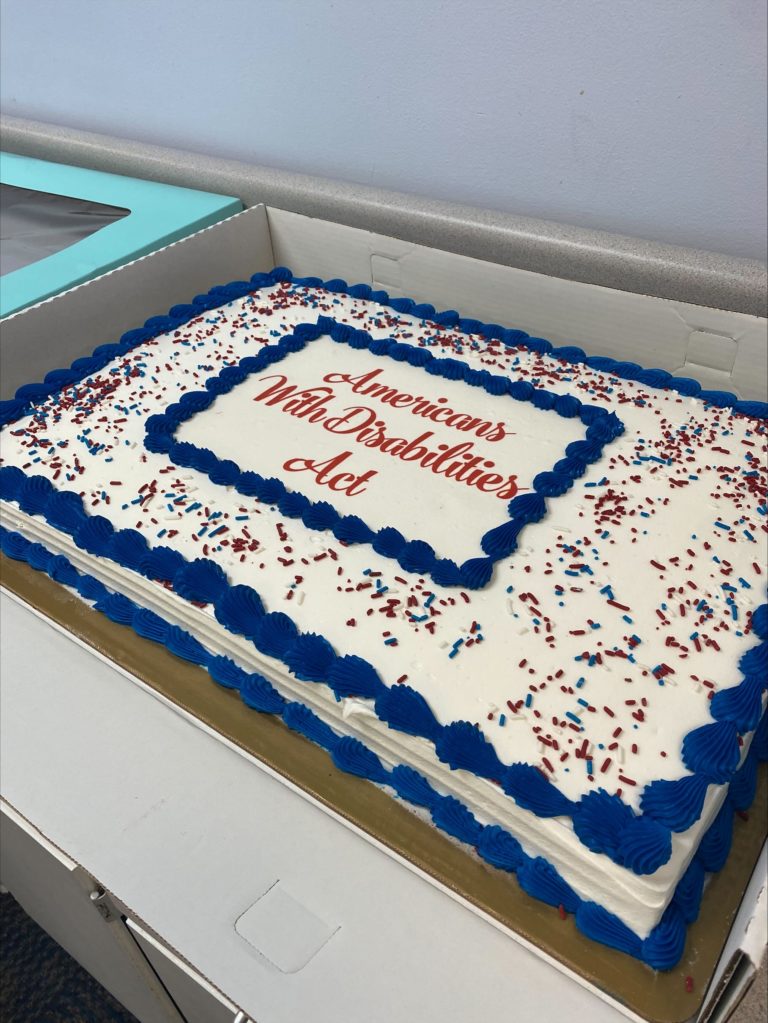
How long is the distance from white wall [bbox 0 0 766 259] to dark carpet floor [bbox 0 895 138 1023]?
56.8 inches

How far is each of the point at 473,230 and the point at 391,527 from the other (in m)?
0.71

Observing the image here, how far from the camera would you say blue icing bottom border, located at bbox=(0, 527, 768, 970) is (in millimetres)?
696

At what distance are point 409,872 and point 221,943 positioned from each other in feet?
0.60

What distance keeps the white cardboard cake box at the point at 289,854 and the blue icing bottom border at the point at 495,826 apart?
0.15ft

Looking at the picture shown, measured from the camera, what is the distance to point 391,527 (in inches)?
38.4

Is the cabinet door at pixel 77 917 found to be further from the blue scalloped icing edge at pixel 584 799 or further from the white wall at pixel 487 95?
the white wall at pixel 487 95

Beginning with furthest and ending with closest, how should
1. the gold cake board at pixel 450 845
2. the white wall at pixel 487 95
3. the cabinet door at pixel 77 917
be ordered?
the white wall at pixel 487 95 < the cabinet door at pixel 77 917 < the gold cake board at pixel 450 845

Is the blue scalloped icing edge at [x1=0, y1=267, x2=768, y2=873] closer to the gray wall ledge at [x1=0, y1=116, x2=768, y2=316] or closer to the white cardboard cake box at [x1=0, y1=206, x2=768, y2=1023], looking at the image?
the white cardboard cake box at [x1=0, y1=206, x2=768, y2=1023]

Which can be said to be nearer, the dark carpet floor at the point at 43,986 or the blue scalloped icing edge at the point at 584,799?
the blue scalloped icing edge at the point at 584,799

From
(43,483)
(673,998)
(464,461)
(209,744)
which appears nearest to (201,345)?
(43,483)

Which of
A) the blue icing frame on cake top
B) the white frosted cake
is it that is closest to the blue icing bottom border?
the white frosted cake

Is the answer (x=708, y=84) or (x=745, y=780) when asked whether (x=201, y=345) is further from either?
(x=745, y=780)

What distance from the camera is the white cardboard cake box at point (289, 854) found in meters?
0.70

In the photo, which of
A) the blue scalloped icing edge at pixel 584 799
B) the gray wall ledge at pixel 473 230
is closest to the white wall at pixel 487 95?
Result: the gray wall ledge at pixel 473 230
